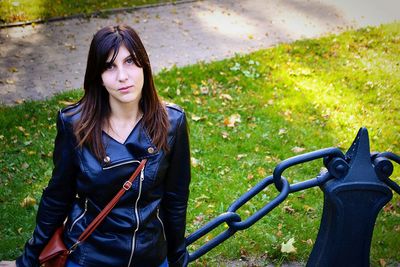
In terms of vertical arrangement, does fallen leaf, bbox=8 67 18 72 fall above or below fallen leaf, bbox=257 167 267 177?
above

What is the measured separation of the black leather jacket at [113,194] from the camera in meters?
2.34

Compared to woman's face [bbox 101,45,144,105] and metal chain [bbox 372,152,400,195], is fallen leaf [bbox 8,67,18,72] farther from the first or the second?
metal chain [bbox 372,152,400,195]

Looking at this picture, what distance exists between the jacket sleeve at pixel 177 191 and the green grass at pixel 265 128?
1392 millimetres

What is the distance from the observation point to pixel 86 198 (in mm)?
2408

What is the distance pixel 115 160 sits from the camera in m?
2.33

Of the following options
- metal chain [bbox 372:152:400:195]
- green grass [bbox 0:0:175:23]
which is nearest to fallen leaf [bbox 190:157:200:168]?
metal chain [bbox 372:152:400:195]

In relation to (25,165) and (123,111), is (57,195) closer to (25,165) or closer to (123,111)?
(123,111)

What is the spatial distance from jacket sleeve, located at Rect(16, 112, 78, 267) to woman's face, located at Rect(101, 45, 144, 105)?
27 centimetres

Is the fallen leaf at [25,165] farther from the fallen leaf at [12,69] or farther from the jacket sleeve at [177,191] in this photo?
the jacket sleeve at [177,191]

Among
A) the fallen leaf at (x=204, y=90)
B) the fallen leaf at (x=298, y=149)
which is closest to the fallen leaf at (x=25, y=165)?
the fallen leaf at (x=204, y=90)

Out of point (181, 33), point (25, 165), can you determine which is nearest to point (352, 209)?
point (25, 165)

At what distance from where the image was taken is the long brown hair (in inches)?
89.5

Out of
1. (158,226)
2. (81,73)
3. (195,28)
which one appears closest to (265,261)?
(158,226)

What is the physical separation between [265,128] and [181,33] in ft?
10.00
